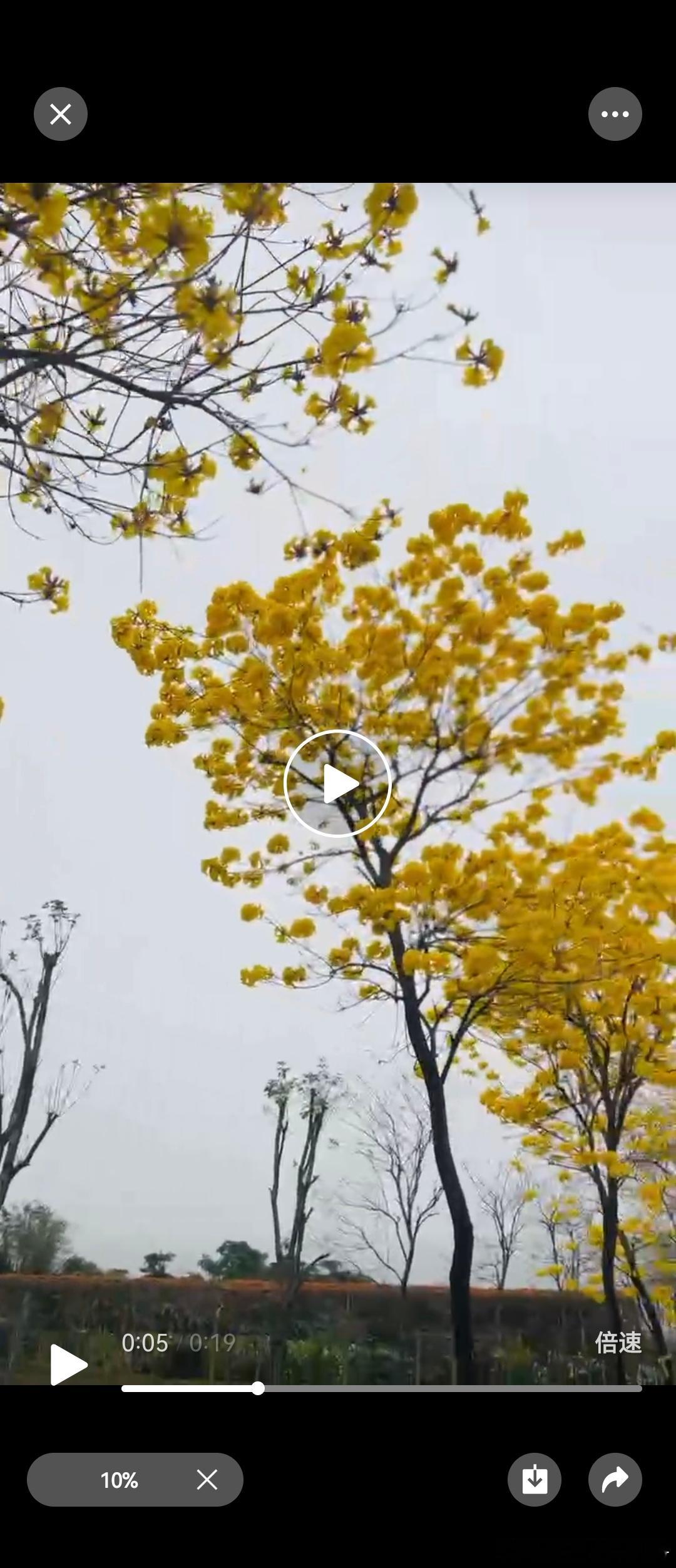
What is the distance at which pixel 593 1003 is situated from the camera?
970mm

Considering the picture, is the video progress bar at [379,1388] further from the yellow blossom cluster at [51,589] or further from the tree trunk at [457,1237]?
the yellow blossom cluster at [51,589]
